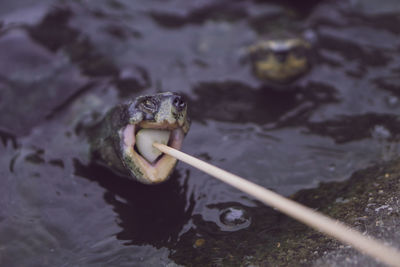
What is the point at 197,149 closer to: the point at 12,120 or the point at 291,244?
the point at 291,244

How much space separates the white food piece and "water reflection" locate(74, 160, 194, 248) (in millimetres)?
365

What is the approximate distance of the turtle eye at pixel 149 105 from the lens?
6.35ft

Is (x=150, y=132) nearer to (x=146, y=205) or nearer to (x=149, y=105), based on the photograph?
(x=149, y=105)

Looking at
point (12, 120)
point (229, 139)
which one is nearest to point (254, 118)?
point (229, 139)

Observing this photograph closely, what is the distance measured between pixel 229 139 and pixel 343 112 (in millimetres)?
850

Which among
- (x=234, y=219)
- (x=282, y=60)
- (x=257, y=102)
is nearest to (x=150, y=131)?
(x=234, y=219)

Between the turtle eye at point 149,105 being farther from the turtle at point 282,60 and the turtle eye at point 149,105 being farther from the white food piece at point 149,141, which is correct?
the turtle at point 282,60

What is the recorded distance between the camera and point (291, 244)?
1.88m

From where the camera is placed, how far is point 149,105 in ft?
6.40

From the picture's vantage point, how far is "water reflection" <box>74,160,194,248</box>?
2115 millimetres

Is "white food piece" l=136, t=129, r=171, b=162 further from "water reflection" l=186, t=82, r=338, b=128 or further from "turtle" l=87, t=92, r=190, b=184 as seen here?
"water reflection" l=186, t=82, r=338, b=128

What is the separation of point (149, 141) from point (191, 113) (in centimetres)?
112

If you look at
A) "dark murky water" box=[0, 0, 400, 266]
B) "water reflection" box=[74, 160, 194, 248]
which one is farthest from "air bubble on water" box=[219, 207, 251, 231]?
"water reflection" box=[74, 160, 194, 248]

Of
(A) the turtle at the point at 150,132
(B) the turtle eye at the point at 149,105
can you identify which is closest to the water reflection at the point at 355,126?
(A) the turtle at the point at 150,132
